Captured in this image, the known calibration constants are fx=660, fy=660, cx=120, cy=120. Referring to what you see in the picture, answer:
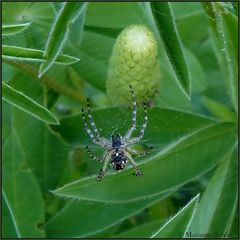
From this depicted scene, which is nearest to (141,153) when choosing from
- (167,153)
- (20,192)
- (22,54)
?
(167,153)

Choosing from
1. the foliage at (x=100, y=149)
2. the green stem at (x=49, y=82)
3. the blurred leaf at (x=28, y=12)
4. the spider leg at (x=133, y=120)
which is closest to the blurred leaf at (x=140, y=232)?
the foliage at (x=100, y=149)

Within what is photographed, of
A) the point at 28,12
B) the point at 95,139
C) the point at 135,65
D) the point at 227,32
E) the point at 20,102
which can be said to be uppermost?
the point at 28,12

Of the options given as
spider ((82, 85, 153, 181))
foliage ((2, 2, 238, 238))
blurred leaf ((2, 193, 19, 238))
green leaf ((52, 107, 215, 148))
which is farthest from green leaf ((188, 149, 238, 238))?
blurred leaf ((2, 193, 19, 238))

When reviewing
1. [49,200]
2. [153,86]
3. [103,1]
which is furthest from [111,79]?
[49,200]

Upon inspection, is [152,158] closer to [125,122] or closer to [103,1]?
[125,122]

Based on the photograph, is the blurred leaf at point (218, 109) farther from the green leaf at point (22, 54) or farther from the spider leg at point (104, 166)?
the green leaf at point (22, 54)

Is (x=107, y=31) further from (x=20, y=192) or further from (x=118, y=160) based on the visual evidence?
(x=20, y=192)

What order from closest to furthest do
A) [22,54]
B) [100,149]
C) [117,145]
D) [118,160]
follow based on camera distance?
[22,54]
[118,160]
[117,145]
[100,149]
